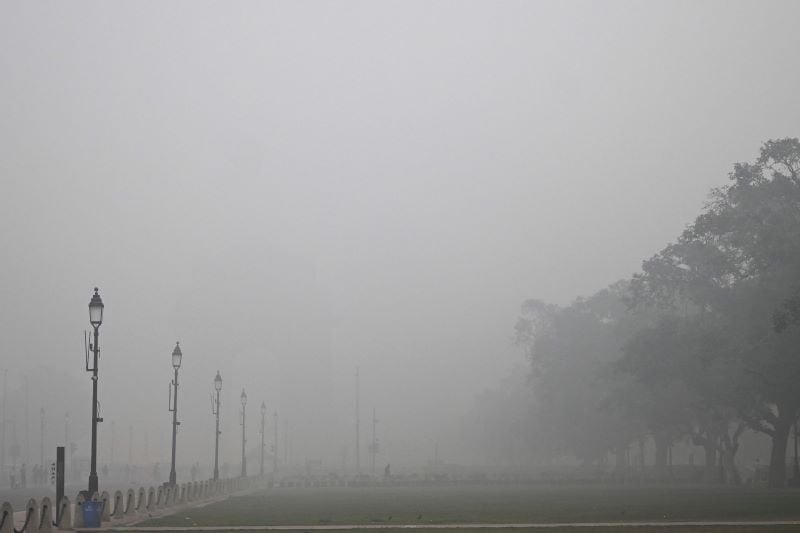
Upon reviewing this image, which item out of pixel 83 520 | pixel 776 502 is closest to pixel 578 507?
pixel 776 502

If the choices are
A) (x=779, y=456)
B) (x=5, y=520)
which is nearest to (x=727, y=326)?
(x=779, y=456)

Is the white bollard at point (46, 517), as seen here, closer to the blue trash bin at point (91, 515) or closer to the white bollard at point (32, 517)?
the white bollard at point (32, 517)

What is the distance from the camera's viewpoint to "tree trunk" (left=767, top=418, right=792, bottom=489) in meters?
64.2

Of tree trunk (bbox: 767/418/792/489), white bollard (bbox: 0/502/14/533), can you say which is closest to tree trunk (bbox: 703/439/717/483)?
tree trunk (bbox: 767/418/792/489)

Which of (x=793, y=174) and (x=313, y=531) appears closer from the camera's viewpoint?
(x=313, y=531)

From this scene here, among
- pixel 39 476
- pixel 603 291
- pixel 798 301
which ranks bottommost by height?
pixel 39 476

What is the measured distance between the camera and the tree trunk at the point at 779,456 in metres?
64.2

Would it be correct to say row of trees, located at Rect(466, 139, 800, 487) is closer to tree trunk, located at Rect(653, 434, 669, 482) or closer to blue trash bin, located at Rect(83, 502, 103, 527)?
tree trunk, located at Rect(653, 434, 669, 482)

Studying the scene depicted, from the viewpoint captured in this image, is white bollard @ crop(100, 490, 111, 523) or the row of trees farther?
the row of trees

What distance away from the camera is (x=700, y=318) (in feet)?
214

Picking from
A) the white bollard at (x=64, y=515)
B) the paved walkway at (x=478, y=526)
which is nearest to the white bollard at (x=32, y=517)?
the white bollard at (x=64, y=515)

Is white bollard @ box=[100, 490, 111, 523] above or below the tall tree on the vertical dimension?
below

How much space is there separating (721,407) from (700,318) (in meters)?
10.9

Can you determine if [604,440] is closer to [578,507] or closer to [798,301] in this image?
[798,301]
